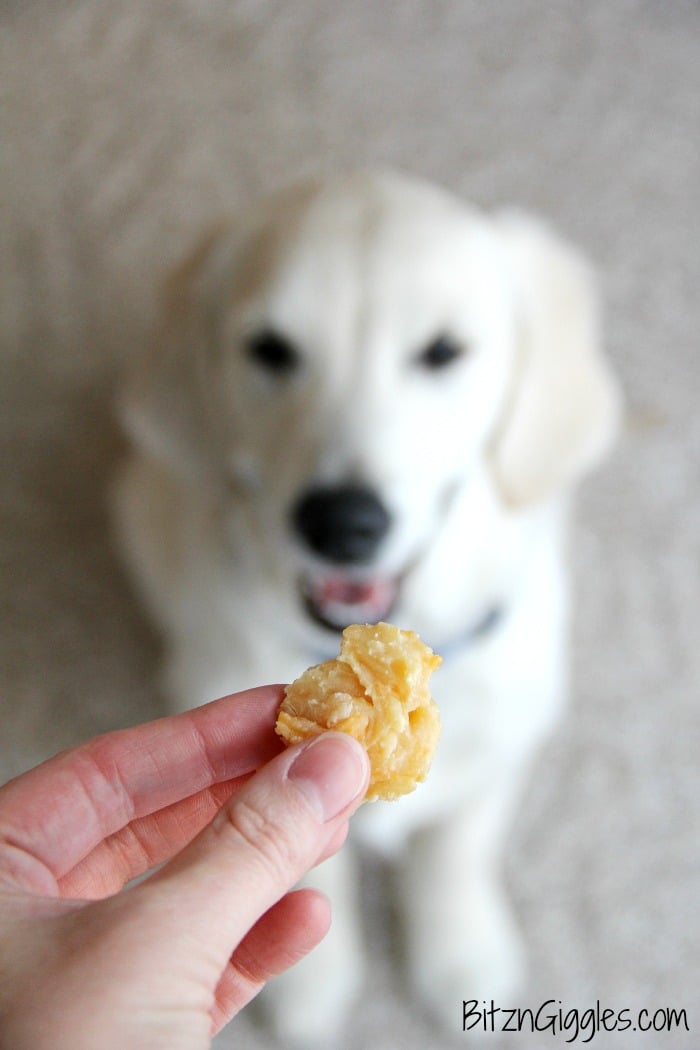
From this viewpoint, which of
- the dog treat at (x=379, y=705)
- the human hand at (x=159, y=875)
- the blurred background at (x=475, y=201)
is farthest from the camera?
the blurred background at (x=475, y=201)

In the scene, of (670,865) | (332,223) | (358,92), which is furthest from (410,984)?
(358,92)

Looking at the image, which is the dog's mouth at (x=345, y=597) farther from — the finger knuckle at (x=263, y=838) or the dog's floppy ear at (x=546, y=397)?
the finger knuckle at (x=263, y=838)

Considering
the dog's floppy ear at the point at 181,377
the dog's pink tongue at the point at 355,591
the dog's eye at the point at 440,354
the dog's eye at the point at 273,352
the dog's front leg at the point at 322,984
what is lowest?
the dog's front leg at the point at 322,984

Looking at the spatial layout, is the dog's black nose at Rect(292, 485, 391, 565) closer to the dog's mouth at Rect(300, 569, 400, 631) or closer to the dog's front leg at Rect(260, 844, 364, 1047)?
the dog's mouth at Rect(300, 569, 400, 631)

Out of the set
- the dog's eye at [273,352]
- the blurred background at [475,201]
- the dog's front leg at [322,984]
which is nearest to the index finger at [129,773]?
the dog's eye at [273,352]

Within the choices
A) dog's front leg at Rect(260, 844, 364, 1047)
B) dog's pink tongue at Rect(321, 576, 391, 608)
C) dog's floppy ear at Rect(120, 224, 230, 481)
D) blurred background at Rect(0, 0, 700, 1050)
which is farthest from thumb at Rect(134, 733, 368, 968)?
blurred background at Rect(0, 0, 700, 1050)

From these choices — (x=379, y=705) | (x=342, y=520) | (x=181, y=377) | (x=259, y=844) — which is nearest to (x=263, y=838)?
(x=259, y=844)
